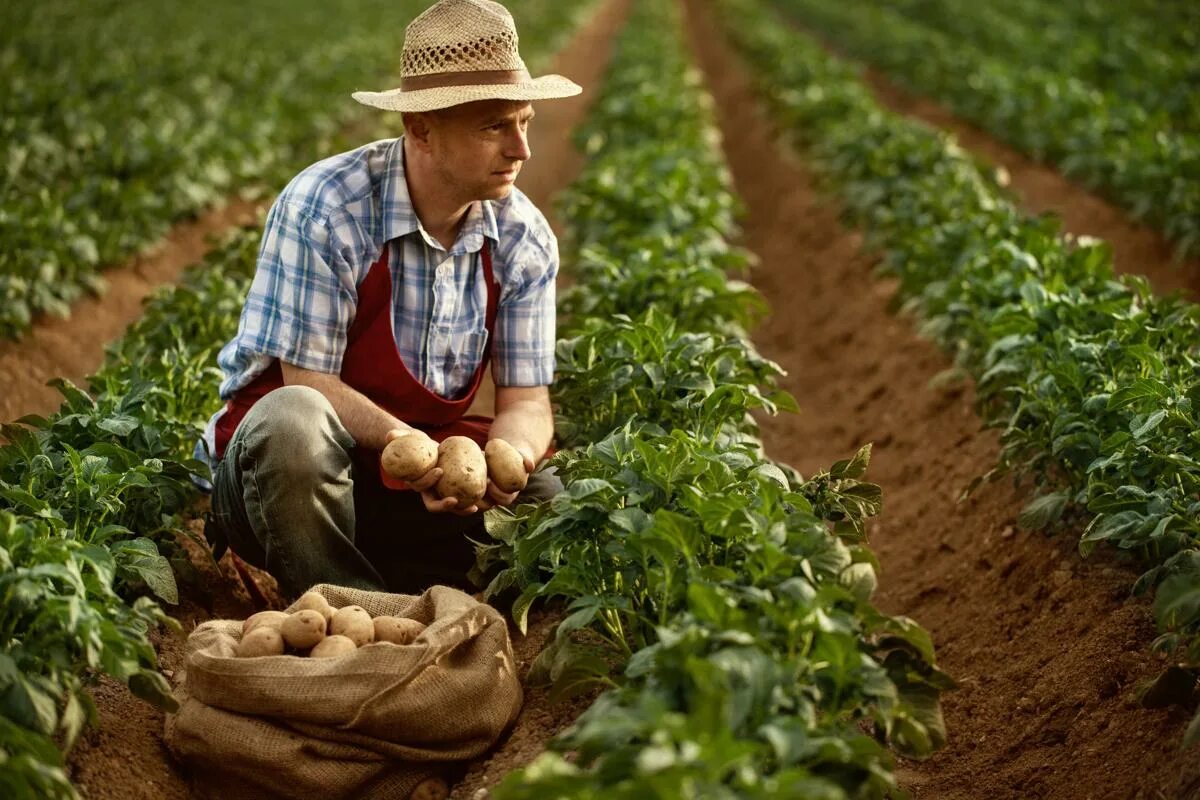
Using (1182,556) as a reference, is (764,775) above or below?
above

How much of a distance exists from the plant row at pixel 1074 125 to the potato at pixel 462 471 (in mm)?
5597

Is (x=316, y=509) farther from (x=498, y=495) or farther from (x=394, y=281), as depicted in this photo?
(x=394, y=281)

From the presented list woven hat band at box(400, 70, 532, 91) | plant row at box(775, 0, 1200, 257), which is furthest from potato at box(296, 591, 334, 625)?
plant row at box(775, 0, 1200, 257)

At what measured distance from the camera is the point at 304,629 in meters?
3.08

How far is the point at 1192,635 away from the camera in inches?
123

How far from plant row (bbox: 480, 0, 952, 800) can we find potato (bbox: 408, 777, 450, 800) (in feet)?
1.10

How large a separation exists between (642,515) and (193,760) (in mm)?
1231

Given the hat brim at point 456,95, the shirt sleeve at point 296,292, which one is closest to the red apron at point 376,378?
the shirt sleeve at point 296,292

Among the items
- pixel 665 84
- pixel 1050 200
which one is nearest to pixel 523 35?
pixel 665 84

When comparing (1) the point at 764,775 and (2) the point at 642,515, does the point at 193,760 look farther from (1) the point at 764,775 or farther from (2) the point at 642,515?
(1) the point at 764,775

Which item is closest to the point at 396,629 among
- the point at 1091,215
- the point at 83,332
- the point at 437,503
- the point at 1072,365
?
the point at 437,503

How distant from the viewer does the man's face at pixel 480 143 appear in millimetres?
3611

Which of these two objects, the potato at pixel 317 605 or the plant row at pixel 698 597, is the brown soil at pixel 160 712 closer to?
the plant row at pixel 698 597

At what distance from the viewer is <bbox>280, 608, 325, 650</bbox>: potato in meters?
3.08
